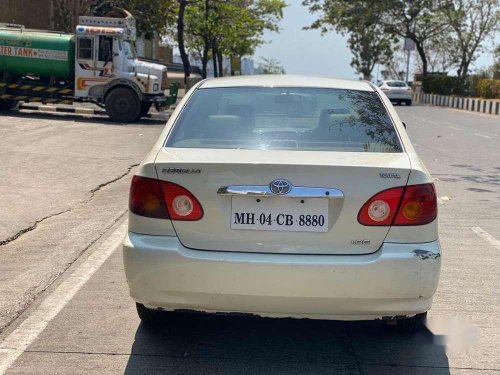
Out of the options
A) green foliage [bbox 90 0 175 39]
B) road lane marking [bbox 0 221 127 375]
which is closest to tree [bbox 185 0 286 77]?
green foliage [bbox 90 0 175 39]

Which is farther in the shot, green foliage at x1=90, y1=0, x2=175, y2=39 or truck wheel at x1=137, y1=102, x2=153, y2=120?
green foliage at x1=90, y1=0, x2=175, y2=39

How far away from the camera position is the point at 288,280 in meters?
3.85

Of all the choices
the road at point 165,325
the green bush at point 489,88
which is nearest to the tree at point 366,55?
the green bush at point 489,88

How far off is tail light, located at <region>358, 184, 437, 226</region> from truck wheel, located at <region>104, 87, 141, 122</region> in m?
19.1

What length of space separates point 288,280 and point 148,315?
1.22 m

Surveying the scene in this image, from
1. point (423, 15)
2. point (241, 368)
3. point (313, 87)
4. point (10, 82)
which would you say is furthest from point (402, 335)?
point (423, 15)

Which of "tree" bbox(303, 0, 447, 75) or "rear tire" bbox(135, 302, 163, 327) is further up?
"tree" bbox(303, 0, 447, 75)

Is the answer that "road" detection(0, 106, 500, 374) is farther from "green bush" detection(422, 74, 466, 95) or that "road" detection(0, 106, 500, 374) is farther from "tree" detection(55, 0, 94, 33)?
"green bush" detection(422, 74, 466, 95)

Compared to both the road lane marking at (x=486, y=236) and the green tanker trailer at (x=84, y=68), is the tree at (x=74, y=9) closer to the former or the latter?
the green tanker trailer at (x=84, y=68)

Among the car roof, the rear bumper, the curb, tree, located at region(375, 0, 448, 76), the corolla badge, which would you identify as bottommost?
the curb

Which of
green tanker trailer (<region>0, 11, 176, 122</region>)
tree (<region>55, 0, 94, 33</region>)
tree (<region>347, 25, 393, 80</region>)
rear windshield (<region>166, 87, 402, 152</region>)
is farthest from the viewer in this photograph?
tree (<region>347, 25, 393, 80</region>)

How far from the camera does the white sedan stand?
12.7 ft

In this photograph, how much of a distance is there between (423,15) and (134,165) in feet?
141

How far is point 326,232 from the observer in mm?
3918
